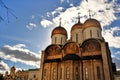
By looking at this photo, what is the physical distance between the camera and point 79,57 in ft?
78.9

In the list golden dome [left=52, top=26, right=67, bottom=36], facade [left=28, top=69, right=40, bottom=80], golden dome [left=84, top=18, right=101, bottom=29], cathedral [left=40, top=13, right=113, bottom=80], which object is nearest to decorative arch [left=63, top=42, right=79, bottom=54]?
cathedral [left=40, top=13, right=113, bottom=80]

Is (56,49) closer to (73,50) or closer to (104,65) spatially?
(73,50)

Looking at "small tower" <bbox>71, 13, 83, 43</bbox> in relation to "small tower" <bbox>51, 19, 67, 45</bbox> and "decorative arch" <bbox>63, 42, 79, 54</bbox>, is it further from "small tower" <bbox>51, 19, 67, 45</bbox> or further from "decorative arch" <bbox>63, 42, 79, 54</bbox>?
"decorative arch" <bbox>63, 42, 79, 54</bbox>

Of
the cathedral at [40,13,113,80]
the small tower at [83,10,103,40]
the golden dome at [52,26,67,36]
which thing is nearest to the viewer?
the cathedral at [40,13,113,80]

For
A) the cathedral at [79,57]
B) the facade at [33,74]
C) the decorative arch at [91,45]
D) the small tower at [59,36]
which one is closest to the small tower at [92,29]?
the cathedral at [79,57]

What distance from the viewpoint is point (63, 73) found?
23578 millimetres

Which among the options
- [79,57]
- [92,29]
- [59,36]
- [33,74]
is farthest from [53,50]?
[92,29]

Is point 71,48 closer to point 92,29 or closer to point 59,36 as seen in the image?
point 92,29

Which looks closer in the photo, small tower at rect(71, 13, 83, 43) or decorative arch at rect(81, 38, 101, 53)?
decorative arch at rect(81, 38, 101, 53)

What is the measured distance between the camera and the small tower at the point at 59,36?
100 ft

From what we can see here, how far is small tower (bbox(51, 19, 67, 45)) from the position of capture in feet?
100

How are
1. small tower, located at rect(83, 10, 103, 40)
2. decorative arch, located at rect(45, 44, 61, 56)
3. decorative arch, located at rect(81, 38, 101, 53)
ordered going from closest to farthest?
decorative arch, located at rect(81, 38, 101, 53)
small tower, located at rect(83, 10, 103, 40)
decorative arch, located at rect(45, 44, 61, 56)

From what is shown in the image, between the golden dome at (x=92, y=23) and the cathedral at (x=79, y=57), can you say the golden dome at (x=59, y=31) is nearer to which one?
the cathedral at (x=79, y=57)

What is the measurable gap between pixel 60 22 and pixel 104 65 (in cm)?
1615
